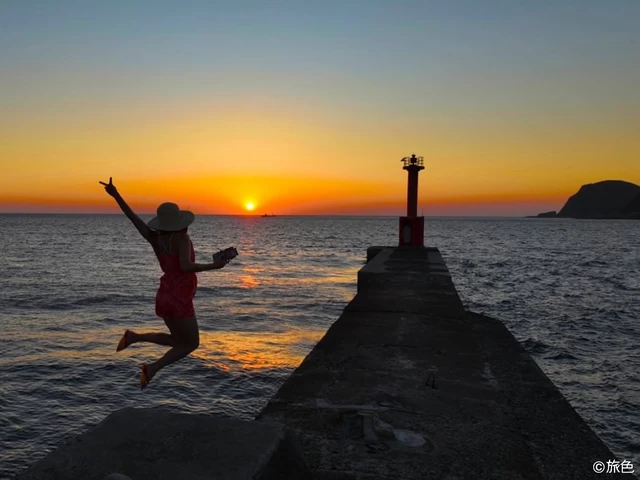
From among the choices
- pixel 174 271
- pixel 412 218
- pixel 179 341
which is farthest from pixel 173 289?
pixel 412 218

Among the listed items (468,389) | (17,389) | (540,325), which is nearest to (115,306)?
(17,389)

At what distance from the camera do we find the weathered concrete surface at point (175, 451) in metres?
2.90

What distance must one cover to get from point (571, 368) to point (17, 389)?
12743 mm

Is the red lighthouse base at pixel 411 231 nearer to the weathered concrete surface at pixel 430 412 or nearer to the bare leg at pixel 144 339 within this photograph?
the weathered concrete surface at pixel 430 412

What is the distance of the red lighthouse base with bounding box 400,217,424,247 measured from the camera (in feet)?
95.1

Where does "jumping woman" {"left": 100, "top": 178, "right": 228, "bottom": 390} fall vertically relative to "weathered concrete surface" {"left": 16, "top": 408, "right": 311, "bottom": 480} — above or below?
above

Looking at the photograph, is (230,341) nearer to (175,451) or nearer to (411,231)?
(175,451)

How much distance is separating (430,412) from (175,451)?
9.76 feet

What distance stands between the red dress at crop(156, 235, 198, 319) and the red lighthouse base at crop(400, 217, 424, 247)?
25685 millimetres

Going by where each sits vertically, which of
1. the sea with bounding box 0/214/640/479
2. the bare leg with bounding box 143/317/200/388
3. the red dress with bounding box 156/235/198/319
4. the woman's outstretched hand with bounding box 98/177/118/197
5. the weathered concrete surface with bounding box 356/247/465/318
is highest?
the woman's outstretched hand with bounding box 98/177/118/197

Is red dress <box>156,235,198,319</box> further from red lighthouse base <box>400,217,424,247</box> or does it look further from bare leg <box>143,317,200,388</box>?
red lighthouse base <box>400,217,424,247</box>

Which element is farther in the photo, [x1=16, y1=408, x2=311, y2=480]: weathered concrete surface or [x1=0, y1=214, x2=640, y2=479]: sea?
[x1=0, y1=214, x2=640, y2=479]: sea

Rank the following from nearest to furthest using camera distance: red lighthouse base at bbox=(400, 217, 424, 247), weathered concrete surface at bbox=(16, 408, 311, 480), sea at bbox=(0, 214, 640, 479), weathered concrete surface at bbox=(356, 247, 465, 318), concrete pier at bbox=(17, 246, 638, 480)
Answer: weathered concrete surface at bbox=(16, 408, 311, 480), concrete pier at bbox=(17, 246, 638, 480), sea at bbox=(0, 214, 640, 479), weathered concrete surface at bbox=(356, 247, 465, 318), red lighthouse base at bbox=(400, 217, 424, 247)

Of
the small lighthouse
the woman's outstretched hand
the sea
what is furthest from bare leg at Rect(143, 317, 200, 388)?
the small lighthouse
